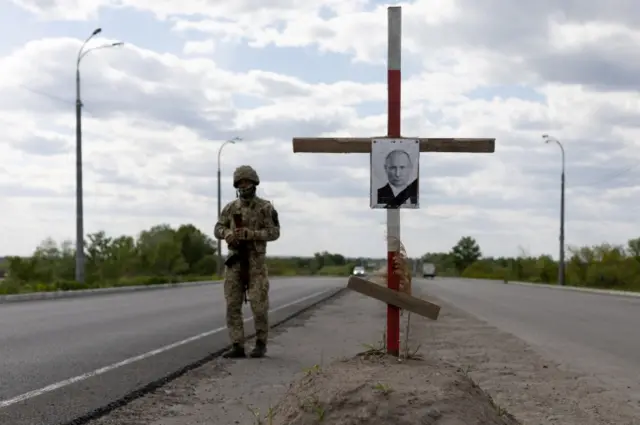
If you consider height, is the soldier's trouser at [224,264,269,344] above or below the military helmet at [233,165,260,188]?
below

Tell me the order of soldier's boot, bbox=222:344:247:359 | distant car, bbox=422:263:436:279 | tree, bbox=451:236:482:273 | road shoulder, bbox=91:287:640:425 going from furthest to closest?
tree, bbox=451:236:482:273
distant car, bbox=422:263:436:279
soldier's boot, bbox=222:344:247:359
road shoulder, bbox=91:287:640:425

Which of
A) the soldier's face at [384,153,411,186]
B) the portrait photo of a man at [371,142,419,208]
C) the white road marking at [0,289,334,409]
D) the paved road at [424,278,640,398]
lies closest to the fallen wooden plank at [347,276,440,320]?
the portrait photo of a man at [371,142,419,208]

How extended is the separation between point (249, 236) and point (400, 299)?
4.11 metres

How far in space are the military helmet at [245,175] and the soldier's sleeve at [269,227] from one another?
33cm

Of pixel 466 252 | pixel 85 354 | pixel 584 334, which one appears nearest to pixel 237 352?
pixel 85 354

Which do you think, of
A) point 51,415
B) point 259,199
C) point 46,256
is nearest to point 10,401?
point 51,415

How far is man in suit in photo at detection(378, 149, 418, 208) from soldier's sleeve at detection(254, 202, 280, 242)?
391cm

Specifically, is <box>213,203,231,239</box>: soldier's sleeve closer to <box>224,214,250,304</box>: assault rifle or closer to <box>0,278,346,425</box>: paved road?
<box>224,214,250,304</box>: assault rifle

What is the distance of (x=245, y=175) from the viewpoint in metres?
9.34

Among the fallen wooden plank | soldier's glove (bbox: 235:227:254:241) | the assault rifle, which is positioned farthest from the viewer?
the assault rifle

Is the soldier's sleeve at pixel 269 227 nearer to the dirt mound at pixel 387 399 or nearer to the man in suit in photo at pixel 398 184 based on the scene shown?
the man in suit in photo at pixel 398 184

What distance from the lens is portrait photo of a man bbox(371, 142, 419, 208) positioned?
5625 mm

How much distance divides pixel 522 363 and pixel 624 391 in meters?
2.09

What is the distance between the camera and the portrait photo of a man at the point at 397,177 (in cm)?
562
